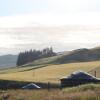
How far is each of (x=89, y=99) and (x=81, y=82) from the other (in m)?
22.0

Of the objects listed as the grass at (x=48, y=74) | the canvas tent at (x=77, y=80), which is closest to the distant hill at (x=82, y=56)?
the grass at (x=48, y=74)

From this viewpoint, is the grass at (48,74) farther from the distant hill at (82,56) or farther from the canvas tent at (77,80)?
the distant hill at (82,56)

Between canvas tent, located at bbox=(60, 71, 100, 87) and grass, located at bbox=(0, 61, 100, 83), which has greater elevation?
canvas tent, located at bbox=(60, 71, 100, 87)

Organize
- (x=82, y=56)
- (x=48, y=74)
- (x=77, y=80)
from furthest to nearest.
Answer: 1. (x=82, y=56)
2. (x=48, y=74)
3. (x=77, y=80)

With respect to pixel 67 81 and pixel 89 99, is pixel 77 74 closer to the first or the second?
pixel 67 81

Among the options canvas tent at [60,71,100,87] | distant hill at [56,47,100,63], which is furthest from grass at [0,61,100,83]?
distant hill at [56,47,100,63]

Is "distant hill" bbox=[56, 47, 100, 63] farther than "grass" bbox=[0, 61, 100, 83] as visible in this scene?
Yes

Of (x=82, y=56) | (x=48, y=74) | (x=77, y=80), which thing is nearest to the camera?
(x=77, y=80)

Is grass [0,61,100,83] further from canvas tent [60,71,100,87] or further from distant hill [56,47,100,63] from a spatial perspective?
distant hill [56,47,100,63]

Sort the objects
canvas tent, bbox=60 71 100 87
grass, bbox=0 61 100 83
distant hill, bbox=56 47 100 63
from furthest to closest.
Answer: distant hill, bbox=56 47 100 63, grass, bbox=0 61 100 83, canvas tent, bbox=60 71 100 87

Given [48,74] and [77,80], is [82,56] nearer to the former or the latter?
[48,74]

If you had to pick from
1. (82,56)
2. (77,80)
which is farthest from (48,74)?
(82,56)

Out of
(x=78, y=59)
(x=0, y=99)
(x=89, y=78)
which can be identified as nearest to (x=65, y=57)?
(x=78, y=59)

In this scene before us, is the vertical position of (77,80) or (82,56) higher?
(77,80)
